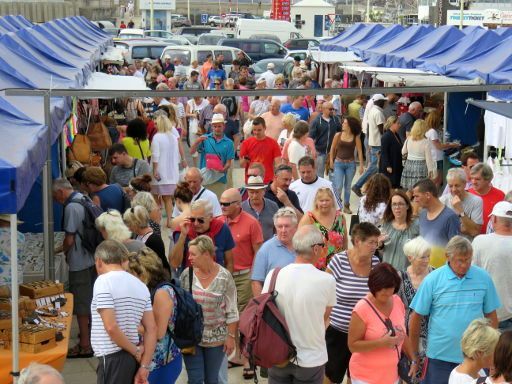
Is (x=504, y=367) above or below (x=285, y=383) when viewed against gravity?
above

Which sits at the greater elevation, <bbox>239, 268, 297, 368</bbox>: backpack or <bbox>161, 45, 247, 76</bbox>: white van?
<bbox>161, 45, 247, 76</bbox>: white van

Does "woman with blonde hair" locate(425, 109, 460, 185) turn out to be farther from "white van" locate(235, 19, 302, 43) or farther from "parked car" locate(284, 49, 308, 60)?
"white van" locate(235, 19, 302, 43)

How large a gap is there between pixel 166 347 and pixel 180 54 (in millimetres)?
25448

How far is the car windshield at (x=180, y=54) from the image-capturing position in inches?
1230

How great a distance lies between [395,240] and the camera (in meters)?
8.52

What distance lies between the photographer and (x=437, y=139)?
14.7 m

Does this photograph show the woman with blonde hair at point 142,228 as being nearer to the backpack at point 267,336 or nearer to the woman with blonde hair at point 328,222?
the woman with blonde hair at point 328,222

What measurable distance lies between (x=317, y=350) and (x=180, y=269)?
2.25 metres

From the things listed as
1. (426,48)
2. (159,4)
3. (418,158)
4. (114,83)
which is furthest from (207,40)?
(418,158)

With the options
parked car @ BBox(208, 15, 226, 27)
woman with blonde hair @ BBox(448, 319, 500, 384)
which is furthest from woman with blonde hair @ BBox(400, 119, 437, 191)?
parked car @ BBox(208, 15, 226, 27)

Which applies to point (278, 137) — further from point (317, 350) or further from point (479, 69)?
point (317, 350)

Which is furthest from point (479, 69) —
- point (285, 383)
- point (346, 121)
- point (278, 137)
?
point (285, 383)

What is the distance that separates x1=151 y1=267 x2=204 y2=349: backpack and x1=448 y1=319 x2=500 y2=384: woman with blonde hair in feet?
5.63

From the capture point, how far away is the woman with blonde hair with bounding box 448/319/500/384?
19.0ft
